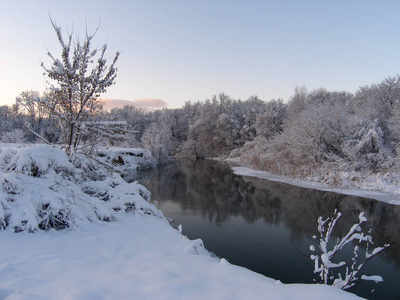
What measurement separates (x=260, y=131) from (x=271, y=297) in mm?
36832

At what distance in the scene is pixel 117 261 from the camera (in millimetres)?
3463

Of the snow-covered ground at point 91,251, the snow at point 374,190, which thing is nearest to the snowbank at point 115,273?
the snow-covered ground at point 91,251

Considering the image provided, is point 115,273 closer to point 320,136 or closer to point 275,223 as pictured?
point 275,223

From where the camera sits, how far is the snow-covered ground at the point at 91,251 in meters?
2.44

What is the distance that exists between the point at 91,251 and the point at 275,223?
832 centimetres

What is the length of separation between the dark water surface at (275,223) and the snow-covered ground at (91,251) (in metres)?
1.44

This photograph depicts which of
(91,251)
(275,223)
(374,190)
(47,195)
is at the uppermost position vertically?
(47,195)

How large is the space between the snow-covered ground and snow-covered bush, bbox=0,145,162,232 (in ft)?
0.05

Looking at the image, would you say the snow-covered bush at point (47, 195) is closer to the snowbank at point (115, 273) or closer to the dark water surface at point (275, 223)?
the snowbank at point (115, 273)

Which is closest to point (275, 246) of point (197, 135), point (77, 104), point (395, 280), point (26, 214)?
point (395, 280)

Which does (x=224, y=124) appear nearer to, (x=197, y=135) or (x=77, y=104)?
(x=197, y=135)

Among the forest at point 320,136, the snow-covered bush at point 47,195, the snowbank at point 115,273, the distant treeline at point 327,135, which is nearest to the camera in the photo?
the snowbank at point 115,273

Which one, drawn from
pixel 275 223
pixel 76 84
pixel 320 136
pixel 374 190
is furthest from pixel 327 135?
pixel 76 84

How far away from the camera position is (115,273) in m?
2.99
